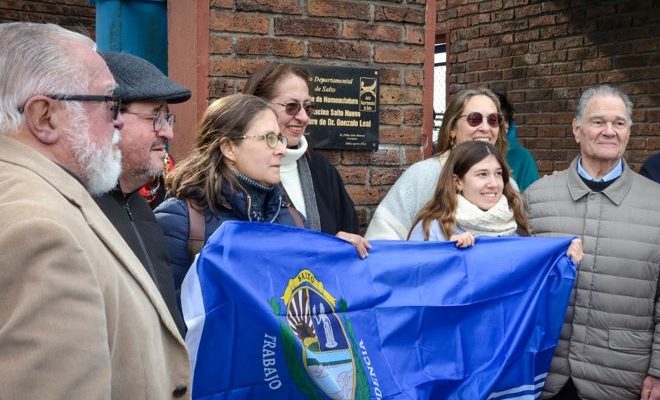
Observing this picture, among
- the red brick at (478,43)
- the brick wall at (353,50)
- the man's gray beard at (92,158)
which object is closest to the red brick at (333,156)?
the brick wall at (353,50)

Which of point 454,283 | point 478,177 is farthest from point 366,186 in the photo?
point 454,283

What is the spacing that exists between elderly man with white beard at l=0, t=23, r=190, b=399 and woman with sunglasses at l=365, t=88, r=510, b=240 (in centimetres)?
193

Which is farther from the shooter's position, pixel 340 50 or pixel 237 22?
pixel 340 50

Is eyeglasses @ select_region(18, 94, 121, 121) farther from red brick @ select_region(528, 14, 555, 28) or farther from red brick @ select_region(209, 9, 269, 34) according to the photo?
red brick @ select_region(528, 14, 555, 28)

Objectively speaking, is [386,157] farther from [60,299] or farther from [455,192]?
[60,299]

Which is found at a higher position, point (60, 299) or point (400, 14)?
point (400, 14)

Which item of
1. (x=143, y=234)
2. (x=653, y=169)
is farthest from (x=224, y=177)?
(x=653, y=169)

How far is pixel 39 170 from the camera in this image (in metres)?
1.63

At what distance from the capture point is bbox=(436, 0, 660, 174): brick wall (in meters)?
6.48

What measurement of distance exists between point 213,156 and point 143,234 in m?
0.58

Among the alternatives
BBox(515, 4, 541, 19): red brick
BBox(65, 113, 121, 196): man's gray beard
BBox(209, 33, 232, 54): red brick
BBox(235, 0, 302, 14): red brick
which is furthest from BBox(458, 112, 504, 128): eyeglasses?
BBox(515, 4, 541, 19): red brick

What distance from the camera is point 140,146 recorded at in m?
2.34

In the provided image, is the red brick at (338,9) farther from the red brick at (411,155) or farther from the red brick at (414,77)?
the red brick at (411,155)

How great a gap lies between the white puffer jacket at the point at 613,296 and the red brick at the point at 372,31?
4.58 feet
